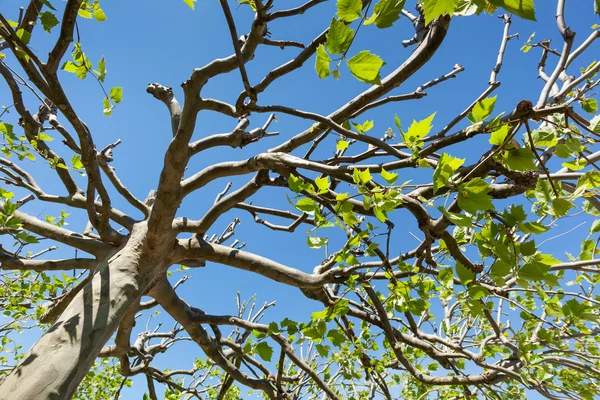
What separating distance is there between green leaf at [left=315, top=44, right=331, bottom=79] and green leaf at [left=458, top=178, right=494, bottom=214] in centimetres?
53

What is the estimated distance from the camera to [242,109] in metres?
1.89

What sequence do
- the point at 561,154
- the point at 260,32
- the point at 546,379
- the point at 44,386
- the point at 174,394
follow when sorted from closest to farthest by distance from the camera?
the point at 561,154, the point at 44,386, the point at 260,32, the point at 546,379, the point at 174,394

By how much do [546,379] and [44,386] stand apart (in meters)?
2.48

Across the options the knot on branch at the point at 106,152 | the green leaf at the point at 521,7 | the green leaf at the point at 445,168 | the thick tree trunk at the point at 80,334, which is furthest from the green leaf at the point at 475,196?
the knot on branch at the point at 106,152

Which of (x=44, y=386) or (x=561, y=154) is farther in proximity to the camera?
(x=44, y=386)

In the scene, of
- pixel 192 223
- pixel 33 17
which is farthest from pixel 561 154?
pixel 33 17

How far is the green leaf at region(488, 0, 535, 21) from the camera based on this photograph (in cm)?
65

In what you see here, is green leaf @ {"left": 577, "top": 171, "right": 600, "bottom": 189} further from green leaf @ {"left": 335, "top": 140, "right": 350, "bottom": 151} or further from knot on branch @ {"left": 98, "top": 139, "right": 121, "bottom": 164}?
knot on branch @ {"left": 98, "top": 139, "right": 121, "bottom": 164}

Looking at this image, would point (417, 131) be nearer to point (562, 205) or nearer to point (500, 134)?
point (500, 134)

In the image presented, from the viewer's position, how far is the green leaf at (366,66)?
34.0 inches

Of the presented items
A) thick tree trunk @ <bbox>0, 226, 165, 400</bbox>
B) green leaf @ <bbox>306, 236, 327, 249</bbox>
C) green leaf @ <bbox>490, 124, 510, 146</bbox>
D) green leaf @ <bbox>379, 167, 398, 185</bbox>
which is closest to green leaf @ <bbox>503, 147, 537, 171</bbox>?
green leaf @ <bbox>490, 124, 510, 146</bbox>

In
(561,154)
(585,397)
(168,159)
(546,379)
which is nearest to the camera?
(561,154)

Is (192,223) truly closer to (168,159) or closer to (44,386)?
(168,159)

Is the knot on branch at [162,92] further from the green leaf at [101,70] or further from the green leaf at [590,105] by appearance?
the green leaf at [590,105]
